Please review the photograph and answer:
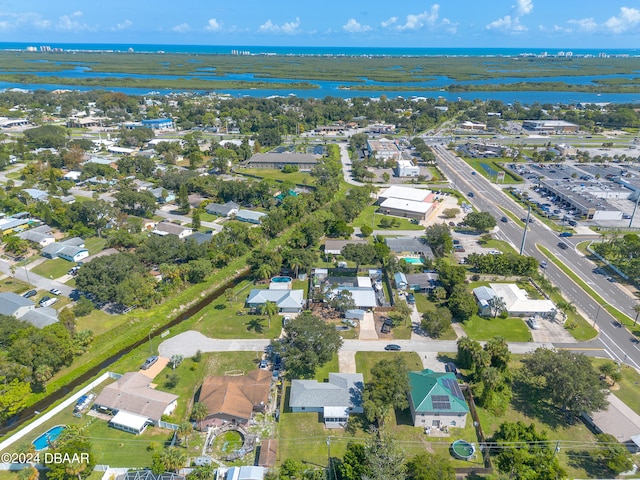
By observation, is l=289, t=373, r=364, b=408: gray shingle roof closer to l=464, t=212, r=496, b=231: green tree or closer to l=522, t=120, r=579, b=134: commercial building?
l=464, t=212, r=496, b=231: green tree

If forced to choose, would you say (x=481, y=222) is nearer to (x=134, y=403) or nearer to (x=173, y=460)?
(x=134, y=403)

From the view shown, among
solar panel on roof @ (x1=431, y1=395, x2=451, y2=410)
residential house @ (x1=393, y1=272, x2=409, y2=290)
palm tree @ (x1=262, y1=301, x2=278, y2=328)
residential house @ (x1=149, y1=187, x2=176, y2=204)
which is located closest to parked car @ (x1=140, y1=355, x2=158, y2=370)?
palm tree @ (x1=262, y1=301, x2=278, y2=328)

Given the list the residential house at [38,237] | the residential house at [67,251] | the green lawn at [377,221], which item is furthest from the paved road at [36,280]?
the green lawn at [377,221]

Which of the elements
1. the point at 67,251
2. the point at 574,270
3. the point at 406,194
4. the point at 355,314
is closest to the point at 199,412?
the point at 355,314

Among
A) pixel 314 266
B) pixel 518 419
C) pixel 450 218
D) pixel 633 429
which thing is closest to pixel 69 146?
pixel 314 266

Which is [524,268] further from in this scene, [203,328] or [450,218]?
[203,328]

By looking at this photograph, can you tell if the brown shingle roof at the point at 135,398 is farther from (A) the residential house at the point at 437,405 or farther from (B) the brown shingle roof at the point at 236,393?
(A) the residential house at the point at 437,405
